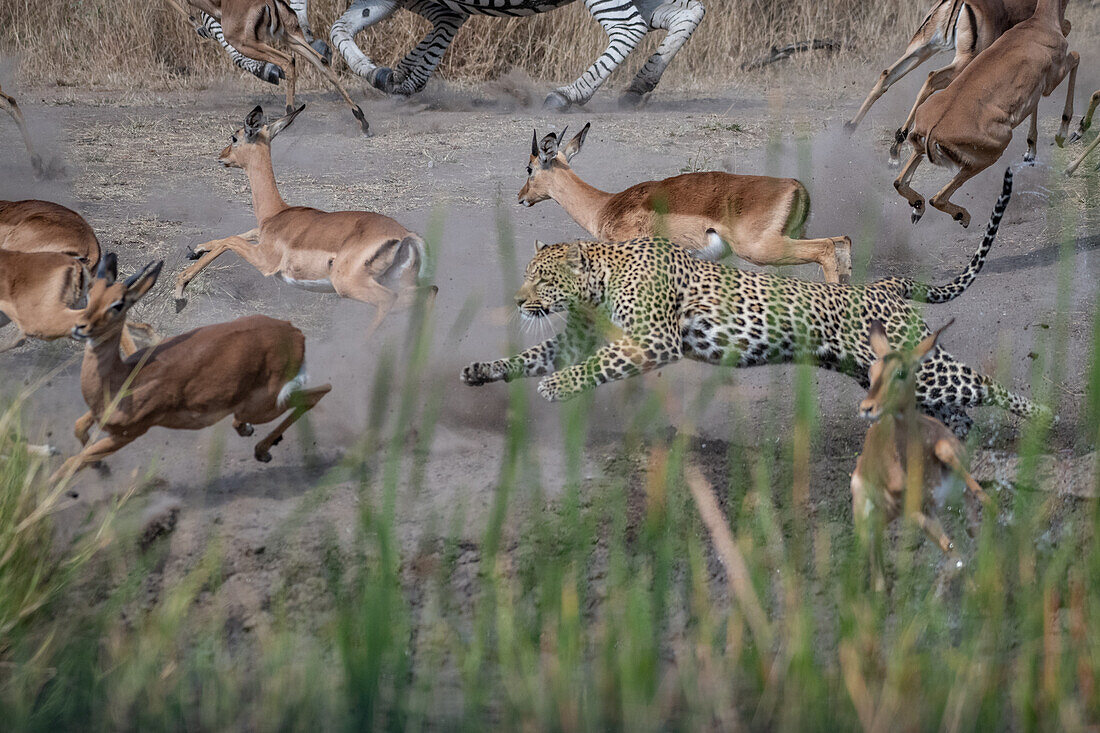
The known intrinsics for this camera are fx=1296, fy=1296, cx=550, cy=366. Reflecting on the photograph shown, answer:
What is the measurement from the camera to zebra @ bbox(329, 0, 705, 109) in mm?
12617

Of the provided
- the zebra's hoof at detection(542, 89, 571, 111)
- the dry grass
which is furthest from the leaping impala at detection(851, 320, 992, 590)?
the dry grass

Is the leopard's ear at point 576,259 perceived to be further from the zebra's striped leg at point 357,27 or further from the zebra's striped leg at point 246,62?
the zebra's striped leg at point 357,27

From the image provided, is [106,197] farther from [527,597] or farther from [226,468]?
[527,597]

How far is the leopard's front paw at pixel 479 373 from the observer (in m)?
5.23

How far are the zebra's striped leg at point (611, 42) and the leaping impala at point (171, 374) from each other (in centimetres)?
826

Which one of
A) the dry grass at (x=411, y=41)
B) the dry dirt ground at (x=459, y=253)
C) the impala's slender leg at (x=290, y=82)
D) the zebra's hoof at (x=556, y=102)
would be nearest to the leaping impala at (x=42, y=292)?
the dry dirt ground at (x=459, y=253)

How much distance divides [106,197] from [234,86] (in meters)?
5.12

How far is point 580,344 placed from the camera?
5.50m

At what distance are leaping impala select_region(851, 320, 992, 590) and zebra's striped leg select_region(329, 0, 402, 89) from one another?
9.36 metres

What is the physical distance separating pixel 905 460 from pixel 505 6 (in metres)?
9.85

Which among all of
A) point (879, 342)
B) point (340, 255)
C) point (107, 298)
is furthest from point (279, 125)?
point (879, 342)

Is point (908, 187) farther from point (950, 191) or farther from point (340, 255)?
point (340, 255)

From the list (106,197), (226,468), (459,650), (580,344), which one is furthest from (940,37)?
(459,650)

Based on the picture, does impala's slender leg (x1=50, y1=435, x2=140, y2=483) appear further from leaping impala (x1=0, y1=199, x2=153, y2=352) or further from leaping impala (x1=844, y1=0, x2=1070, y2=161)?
leaping impala (x1=844, y1=0, x2=1070, y2=161)
